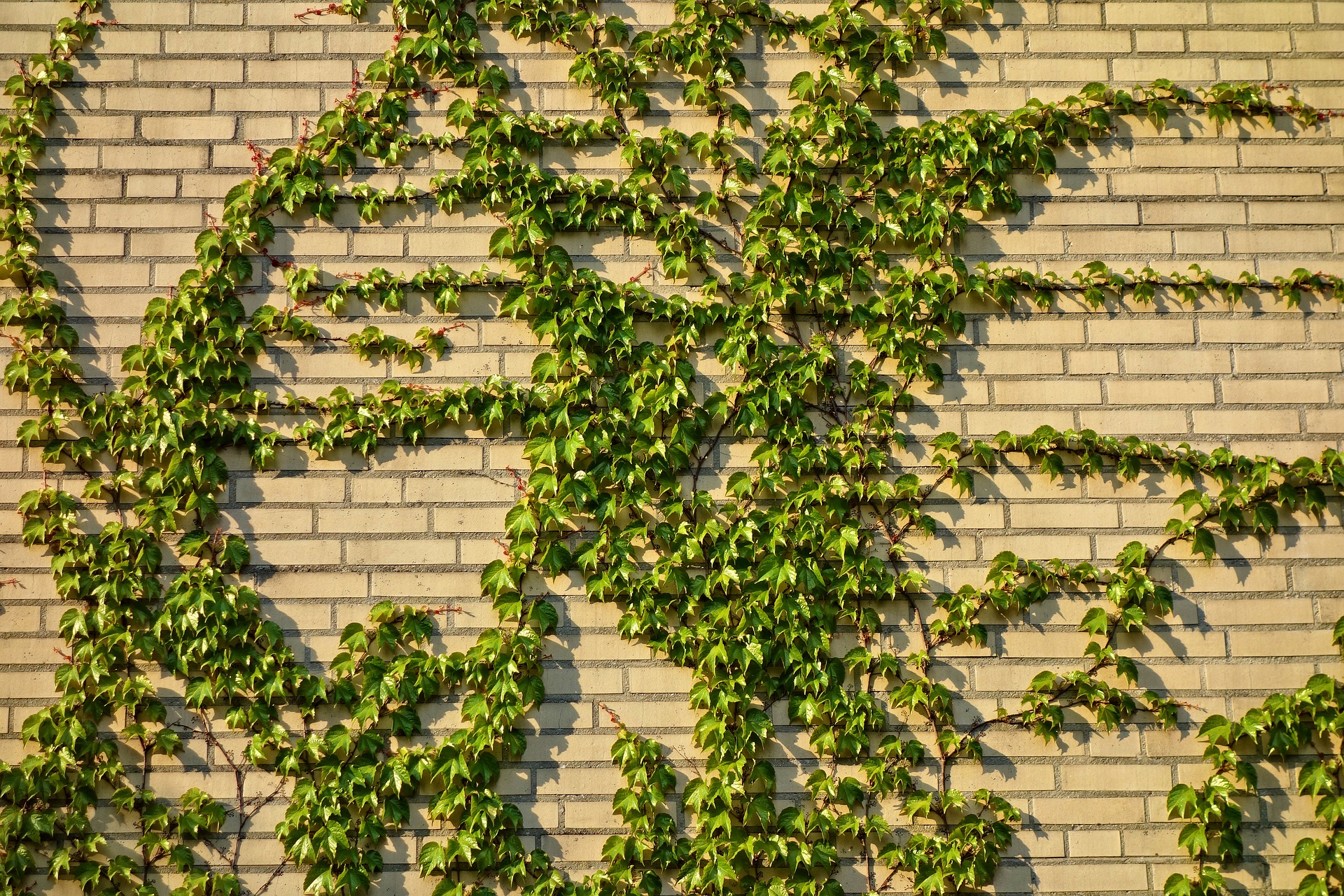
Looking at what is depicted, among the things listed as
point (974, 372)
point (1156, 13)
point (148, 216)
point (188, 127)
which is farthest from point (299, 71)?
point (1156, 13)

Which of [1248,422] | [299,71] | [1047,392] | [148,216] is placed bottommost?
[1248,422]

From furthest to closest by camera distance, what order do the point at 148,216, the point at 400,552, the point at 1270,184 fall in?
the point at 1270,184 < the point at 148,216 < the point at 400,552

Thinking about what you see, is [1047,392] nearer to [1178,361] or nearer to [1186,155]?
[1178,361]

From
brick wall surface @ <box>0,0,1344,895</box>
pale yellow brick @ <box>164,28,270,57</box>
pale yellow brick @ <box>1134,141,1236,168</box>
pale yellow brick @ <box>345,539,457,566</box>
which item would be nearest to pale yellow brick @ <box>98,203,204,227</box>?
brick wall surface @ <box>0,0,1344,895</box>

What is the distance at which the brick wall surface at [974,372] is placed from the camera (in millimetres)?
3201

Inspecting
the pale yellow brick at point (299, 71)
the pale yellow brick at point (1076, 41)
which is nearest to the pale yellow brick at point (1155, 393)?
the pale yellow brick at point (1076, 41)

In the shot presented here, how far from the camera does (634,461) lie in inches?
129

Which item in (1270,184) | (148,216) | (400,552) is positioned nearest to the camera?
(400,552)

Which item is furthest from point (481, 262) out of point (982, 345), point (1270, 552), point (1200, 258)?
point (1270, 552)

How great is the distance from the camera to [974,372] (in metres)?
3.42

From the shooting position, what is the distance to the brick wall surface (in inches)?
126

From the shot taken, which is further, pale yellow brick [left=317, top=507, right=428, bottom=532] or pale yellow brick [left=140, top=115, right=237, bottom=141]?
pale yellow brick [left=140, top=115, right=237, bottom=141]

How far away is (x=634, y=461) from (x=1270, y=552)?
1917 mm

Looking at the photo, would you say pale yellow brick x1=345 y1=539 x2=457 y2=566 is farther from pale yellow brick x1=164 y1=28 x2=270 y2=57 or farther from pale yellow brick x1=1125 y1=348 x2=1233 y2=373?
pale yellow brick x1=1125 y1=348 x2=1233 y2=373
